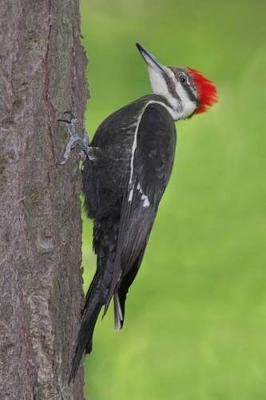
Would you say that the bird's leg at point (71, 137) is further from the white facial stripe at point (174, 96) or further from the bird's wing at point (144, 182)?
the white facial stripe at point (174, 96)

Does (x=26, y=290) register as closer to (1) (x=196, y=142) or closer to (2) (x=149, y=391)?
(2) (x=149, y=391)

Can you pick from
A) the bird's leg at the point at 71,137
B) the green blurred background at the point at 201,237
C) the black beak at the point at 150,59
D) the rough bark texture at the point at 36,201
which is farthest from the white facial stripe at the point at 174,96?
the rough bark texture at the point at 36,201

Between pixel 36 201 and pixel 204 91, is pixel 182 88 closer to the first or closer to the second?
pixel 204 91

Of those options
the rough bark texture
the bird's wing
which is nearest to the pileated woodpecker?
the bird's wing

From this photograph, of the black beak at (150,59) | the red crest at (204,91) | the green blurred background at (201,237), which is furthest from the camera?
the red crest at (204,91)

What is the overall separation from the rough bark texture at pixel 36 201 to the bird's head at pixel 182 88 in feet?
2.23

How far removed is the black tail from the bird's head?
0.80m

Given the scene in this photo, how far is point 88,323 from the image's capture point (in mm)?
2328

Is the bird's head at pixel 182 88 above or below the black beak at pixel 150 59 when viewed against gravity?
below

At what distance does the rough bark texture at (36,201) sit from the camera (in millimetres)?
1967

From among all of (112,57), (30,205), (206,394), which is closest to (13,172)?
(30,205)

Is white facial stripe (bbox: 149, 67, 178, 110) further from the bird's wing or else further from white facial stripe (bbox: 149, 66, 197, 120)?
the bird's wing

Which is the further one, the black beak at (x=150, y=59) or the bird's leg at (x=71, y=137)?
the black beak at (x=150, y=59)

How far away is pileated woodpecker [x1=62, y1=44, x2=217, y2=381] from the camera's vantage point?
2.48 metres
